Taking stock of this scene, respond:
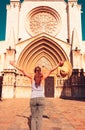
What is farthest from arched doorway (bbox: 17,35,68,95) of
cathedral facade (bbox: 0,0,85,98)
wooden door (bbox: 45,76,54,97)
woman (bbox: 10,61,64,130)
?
woman (bbox: 10,61,64,130)

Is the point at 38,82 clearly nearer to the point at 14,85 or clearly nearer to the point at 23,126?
the point at 23,126

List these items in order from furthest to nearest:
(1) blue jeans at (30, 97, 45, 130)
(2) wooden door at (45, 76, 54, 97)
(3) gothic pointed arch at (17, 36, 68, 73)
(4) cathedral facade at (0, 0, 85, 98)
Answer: (2) wooden door at (45, 76, 54, 97), (3) gothic pointed arch at (17, 36, 68, 73), (4) cathedral facade at (0, 0, 85, 98), (1) blue jeans at (30, 97, 45, 130)

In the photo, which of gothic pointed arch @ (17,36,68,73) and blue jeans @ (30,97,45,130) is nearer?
blue jeans @ (30,97,45,130)

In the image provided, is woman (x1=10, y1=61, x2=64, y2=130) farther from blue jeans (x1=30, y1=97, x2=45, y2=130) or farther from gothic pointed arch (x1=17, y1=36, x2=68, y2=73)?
gothic pointed arch (x1=17, y1=36, x2=68, y2=73)

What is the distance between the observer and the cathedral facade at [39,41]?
24000 millimetres

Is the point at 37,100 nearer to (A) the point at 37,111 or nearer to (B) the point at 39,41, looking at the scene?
(A) the point at 37,111

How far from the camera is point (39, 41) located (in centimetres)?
2544

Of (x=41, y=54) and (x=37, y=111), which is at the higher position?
(x=41, y=54)

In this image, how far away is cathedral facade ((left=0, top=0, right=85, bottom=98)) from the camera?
24.0 metres

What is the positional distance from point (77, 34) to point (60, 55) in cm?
377

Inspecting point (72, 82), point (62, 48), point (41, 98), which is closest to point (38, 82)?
point (41, 98)

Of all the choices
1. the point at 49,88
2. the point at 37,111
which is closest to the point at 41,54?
the point at 49,88

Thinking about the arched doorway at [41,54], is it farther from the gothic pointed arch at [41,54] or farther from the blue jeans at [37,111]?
the blue jeans at [37,111]

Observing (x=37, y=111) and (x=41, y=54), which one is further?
(x=41, y=54)
